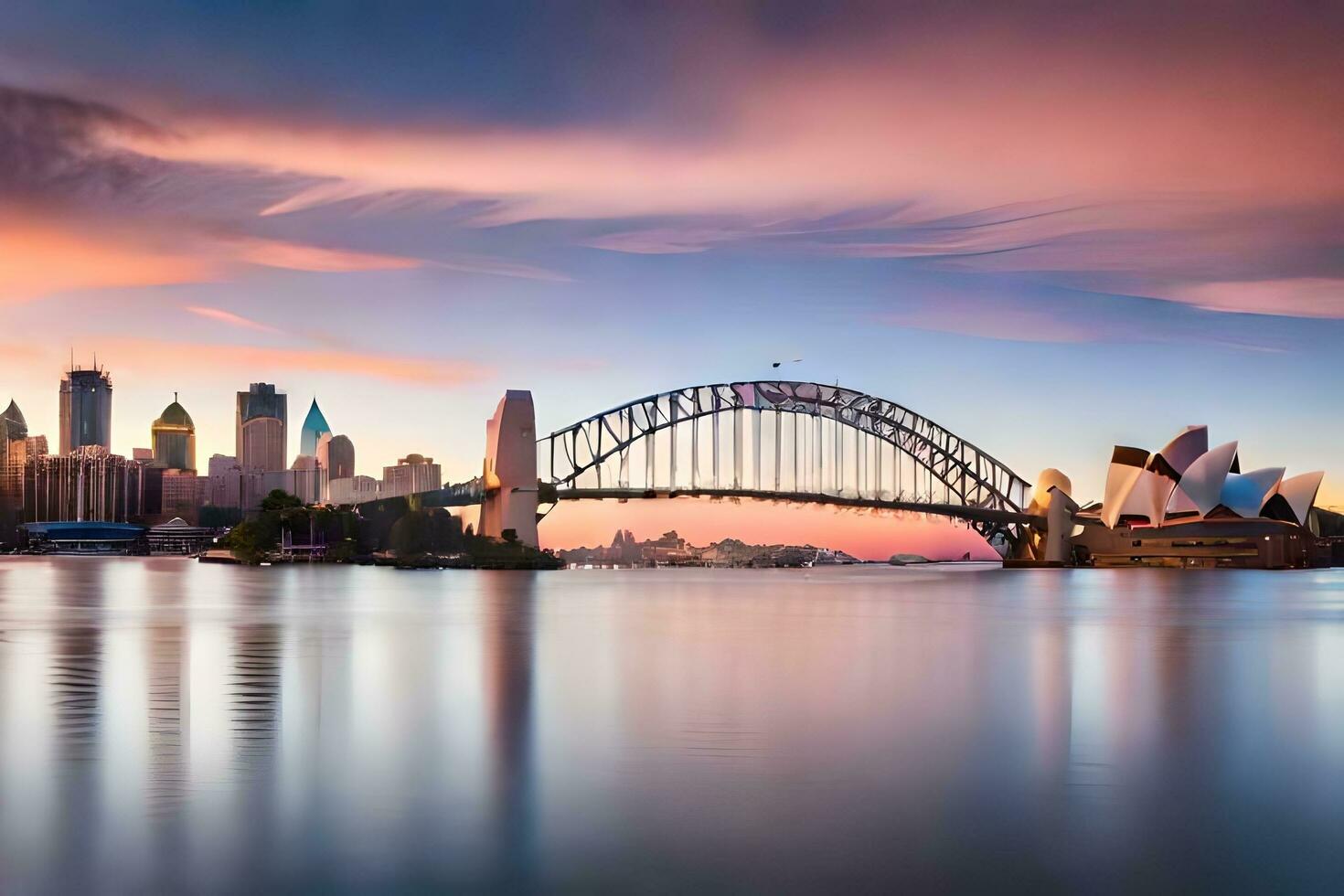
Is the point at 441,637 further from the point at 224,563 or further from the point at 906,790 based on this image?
the point at 224,563

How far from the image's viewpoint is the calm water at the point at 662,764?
9.59m

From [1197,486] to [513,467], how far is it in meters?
54.8

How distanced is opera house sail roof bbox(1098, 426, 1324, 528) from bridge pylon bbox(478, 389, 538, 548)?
→ 48.5 metres

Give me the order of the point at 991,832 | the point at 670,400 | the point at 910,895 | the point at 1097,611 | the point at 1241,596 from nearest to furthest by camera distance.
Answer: the point at 910,895 → the point at 991,832 → the point at 1097,611 → the point at 1241,596 → the point at 670,400

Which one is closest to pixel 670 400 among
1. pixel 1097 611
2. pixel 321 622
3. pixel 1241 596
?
pixel 1241 596

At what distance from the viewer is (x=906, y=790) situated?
1252cm

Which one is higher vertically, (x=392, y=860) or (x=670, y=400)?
(x=670, y=400)

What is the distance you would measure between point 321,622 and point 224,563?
98561 millimetres

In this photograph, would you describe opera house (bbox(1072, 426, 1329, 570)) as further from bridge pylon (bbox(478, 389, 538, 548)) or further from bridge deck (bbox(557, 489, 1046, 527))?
bridge pylon (bbox(478, 389, 538, 548))

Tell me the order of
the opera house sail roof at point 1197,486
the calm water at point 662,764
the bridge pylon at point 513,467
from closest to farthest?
the calm water at point 662,764, the bridge pylon at point 513,467, the opera house sail roof at point 1197,486

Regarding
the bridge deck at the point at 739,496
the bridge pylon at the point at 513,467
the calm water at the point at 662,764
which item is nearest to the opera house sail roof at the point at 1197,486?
the bridge deck at the point at 739,496

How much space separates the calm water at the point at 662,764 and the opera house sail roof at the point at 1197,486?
8281 cm

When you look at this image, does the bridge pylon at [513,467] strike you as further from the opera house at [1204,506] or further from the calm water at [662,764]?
the calm water at [662,764]

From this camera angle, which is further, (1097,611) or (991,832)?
(1097,611)
